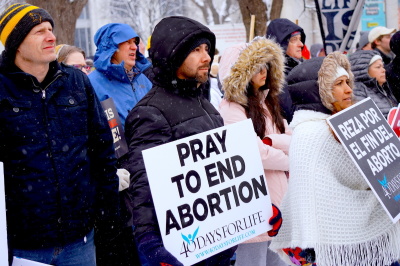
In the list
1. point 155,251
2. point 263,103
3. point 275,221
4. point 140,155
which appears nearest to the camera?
point 155,251

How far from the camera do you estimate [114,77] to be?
4.79 metres

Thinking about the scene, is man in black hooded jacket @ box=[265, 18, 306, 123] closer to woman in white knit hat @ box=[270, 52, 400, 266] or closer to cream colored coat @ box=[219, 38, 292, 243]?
cream colored coat @ box=[219, 38, 292, 243]

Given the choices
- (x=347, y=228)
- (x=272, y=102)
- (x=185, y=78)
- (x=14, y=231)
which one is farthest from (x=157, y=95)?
(x=272, y=102)

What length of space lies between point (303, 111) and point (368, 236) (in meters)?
0.87

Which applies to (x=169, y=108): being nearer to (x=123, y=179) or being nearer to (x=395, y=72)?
(x=123, y=179)

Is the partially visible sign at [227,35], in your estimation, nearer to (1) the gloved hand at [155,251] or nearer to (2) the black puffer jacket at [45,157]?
(2) the black puffer jacket at [45,157]

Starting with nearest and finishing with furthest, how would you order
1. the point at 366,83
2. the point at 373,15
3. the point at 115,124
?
the point at 115,124 < the point at 366,83 < the point at 373,15

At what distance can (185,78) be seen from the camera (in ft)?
10.7

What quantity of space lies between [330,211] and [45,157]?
5.15 feet

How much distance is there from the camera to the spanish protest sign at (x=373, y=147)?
333 centimetres

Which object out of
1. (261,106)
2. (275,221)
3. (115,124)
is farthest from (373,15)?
(275,221)

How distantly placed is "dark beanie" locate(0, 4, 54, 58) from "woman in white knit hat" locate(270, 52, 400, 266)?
1.59 metres

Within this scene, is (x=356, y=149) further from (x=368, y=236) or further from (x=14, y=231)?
(x=14, y=231)

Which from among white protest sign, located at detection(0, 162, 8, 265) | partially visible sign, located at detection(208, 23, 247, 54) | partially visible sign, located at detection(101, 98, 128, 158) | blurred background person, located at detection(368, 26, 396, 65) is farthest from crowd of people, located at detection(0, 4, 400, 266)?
partially visible sign, located at detection(208, 23, 247, 54)
